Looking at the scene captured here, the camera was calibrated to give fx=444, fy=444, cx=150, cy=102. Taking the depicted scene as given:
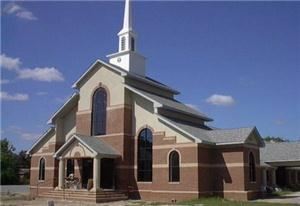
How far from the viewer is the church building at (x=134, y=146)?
3281cm

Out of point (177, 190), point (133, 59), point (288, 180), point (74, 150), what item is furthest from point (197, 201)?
point (288, 180)

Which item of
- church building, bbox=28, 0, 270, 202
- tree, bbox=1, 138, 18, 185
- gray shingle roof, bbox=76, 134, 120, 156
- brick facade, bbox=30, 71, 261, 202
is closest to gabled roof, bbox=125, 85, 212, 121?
church building, bbox=28, 0, 270, 202

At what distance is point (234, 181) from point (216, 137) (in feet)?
12.3

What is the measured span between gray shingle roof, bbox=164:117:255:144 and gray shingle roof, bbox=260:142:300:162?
16.2 metres

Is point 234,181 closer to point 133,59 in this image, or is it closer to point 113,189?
point 113,189

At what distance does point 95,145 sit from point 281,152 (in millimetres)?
24954

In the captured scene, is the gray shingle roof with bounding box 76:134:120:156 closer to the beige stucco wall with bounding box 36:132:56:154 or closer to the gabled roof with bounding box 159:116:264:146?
the gabled roof with bounding box 159:116:264:146

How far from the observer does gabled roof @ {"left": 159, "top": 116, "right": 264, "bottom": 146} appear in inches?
1293

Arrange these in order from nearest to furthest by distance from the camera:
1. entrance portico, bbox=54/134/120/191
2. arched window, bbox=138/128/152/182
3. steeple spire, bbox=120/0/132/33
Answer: entrance portico, bbox=54/134/120/191, arched window, bbox=138/128/152/182, steeple spire, bbox=120/0/132/33

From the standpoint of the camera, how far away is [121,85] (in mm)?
36656

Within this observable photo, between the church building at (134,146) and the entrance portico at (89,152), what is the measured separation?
77 mm

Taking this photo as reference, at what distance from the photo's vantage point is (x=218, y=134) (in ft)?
115

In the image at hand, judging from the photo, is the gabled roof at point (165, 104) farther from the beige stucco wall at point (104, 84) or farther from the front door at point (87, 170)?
the front door at point (87, 170)

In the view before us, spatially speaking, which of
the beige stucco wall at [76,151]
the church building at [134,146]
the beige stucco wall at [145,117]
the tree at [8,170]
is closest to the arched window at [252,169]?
the church building at [134,146]
